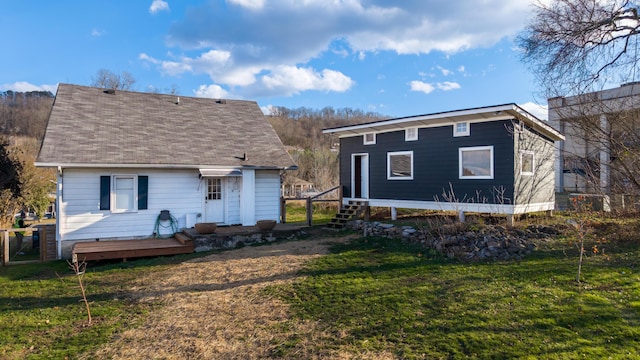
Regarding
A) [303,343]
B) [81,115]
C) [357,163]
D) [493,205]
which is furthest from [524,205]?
[81,115]

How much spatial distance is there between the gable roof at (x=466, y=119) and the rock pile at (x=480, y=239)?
Result: 140 inches

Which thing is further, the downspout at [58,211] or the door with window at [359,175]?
the door with window at [359,175]

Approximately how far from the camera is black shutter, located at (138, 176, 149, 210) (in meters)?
12.0

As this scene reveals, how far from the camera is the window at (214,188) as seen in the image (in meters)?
13.2

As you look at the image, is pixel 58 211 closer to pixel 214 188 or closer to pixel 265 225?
pixel 214 188

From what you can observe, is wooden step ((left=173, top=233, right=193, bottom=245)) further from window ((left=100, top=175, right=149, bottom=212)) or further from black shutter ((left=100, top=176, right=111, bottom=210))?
black shutter ((left=100, top=176, right=111, bottom=210))

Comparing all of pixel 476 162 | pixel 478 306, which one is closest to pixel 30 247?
pixel 478 306

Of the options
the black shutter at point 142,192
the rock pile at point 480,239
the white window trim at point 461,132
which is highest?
the white window trim at point 461,132

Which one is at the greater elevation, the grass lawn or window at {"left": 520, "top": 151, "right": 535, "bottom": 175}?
window at {"left": 520, "top": 151, "right": 535, "bottom": 175}

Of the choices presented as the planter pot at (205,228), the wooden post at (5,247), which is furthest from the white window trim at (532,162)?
the wooden post at (5,247)

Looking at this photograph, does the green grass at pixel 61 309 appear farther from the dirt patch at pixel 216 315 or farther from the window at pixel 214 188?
the window at pixel 214 188

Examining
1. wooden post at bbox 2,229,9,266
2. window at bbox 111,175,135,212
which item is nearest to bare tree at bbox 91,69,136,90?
window at bbox 111,175,135,212

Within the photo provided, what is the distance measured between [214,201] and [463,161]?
8598 mm

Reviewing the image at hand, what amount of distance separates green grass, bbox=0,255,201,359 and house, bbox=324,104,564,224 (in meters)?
8.69
